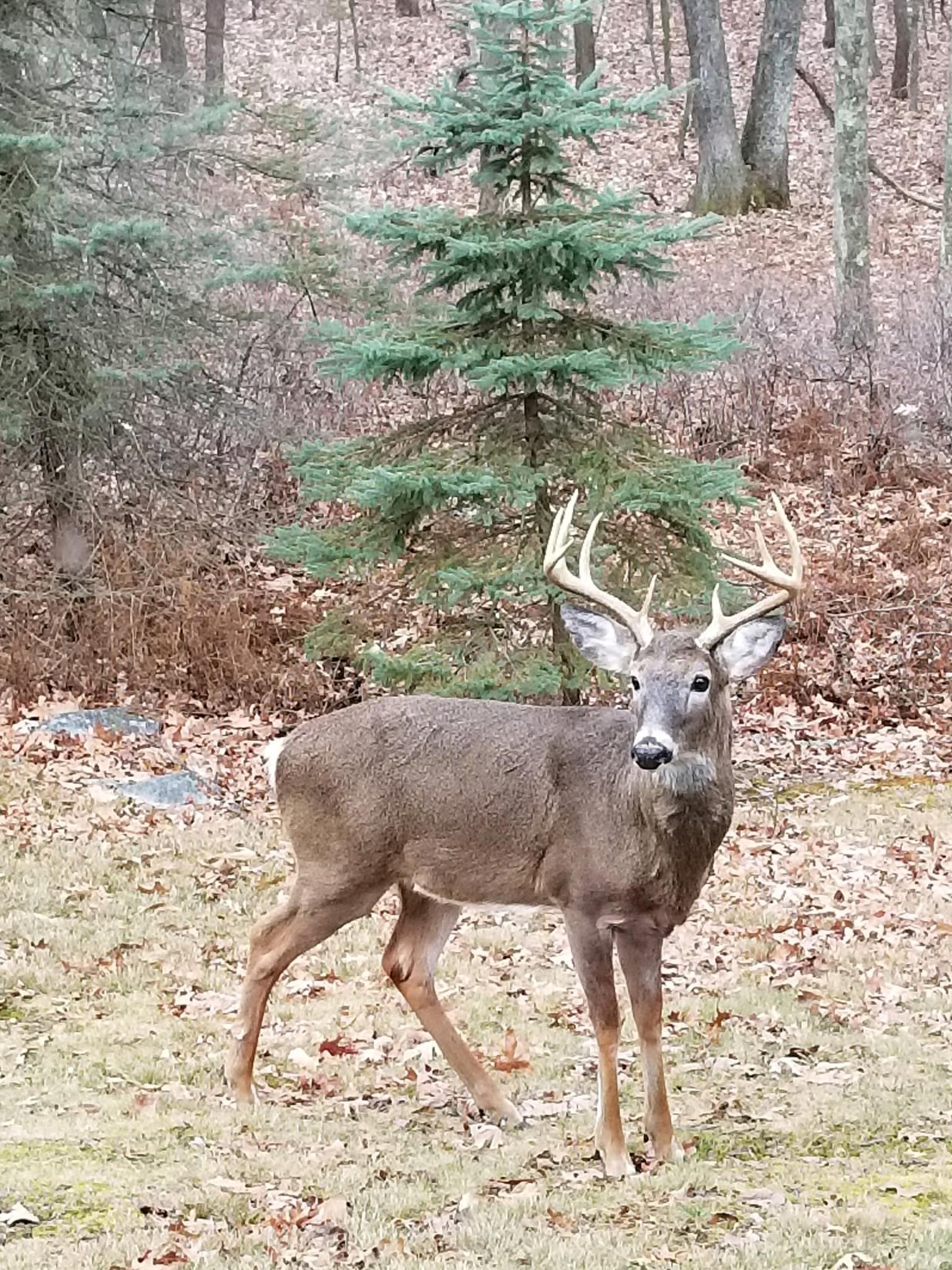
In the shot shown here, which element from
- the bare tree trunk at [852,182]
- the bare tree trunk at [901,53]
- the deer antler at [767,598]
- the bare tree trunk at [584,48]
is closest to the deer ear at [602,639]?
the deer antler at [767,598]

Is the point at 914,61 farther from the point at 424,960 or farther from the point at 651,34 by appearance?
the point at 424,960

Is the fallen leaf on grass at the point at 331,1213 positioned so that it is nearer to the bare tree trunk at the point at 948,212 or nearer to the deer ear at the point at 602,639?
the deer ear at the point at 602,639

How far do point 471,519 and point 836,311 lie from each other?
1017 centimetres

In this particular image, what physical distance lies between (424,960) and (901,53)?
3127 cm

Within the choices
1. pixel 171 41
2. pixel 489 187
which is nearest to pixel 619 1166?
pixel 489 187

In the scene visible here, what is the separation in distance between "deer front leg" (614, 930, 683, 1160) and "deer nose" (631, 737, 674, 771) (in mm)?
737

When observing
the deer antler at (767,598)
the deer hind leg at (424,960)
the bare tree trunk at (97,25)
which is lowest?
the deer hind leg at (424,960)

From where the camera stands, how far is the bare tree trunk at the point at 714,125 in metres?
28.3

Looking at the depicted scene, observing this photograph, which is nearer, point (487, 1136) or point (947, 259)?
point (487, 1136)

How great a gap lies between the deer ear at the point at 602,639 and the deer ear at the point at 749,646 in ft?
1.13

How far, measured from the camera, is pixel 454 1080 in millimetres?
6742

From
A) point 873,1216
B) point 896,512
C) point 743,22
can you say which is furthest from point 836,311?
point 743,22

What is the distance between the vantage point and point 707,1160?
5801mm

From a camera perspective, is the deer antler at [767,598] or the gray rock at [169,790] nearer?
the deer antler at [767,598]
